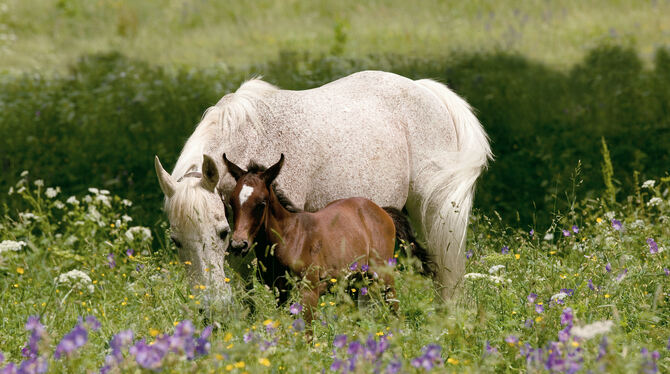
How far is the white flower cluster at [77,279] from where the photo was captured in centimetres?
487

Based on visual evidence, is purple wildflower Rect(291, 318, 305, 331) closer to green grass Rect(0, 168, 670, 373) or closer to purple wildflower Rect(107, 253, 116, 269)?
green grass Rect(0, 168, 670, 373)

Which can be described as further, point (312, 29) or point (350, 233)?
point (312, 29)

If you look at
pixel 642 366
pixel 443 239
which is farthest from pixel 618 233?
pixel 642 366

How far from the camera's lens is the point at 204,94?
10219 mm

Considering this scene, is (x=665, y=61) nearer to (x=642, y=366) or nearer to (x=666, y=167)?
(x=666, y=167)

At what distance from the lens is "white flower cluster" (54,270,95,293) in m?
4.87

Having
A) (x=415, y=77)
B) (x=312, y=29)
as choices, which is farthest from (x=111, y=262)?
(x=312, y=29)

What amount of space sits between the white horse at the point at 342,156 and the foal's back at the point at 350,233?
393mm

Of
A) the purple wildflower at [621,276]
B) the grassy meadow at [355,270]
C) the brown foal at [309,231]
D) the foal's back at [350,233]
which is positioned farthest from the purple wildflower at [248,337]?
the purple wildflower at [621,276]

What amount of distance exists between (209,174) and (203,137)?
50cm

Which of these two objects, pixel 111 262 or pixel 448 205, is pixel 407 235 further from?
pixel 111 262

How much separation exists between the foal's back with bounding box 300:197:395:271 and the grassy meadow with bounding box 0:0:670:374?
0.68ft

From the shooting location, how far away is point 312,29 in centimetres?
1457

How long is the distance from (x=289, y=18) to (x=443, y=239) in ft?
36.3
